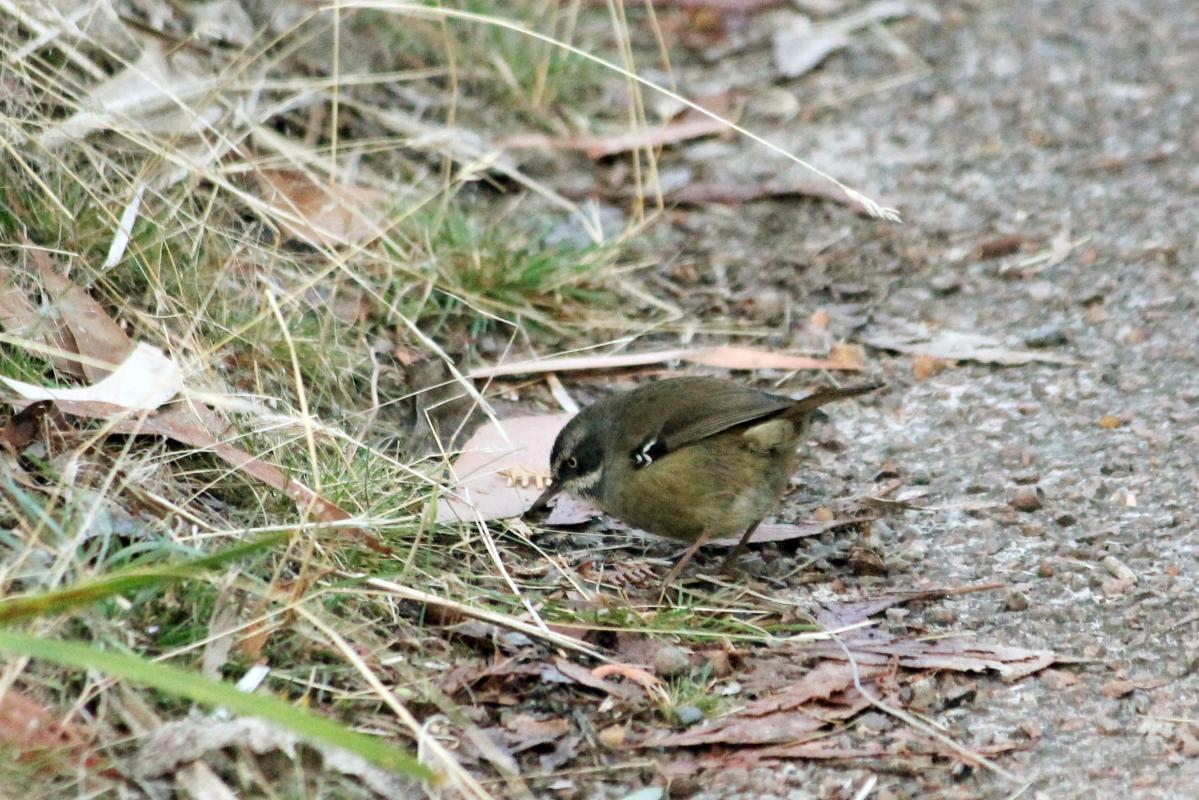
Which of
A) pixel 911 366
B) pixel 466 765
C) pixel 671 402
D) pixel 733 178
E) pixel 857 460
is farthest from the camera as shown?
pixel 733 178

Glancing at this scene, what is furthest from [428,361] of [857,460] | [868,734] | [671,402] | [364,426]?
[868,734]

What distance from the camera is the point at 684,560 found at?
449cm

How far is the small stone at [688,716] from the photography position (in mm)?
3670

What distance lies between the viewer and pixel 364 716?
346 cm

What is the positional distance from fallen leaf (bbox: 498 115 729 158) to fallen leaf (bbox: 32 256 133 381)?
2.87m

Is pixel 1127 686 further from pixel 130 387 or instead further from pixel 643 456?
pixel 130 387

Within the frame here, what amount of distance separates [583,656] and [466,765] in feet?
1.90

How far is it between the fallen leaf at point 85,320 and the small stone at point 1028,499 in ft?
8.89

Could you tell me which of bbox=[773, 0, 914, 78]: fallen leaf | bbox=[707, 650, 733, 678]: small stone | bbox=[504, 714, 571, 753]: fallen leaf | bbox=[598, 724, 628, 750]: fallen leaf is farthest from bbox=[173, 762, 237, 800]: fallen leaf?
bbox=[773, 0, 914, 78]: fallen leaf

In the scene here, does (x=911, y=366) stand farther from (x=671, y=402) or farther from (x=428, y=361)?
(x=428, y=361)

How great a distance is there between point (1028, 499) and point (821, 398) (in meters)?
0.82

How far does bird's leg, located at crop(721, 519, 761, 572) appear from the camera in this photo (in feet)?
15.0

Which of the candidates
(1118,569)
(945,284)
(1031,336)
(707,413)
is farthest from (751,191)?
(1118,569)

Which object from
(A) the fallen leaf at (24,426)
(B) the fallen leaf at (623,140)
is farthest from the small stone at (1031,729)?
(B) the fallen leaf at (623,140)
